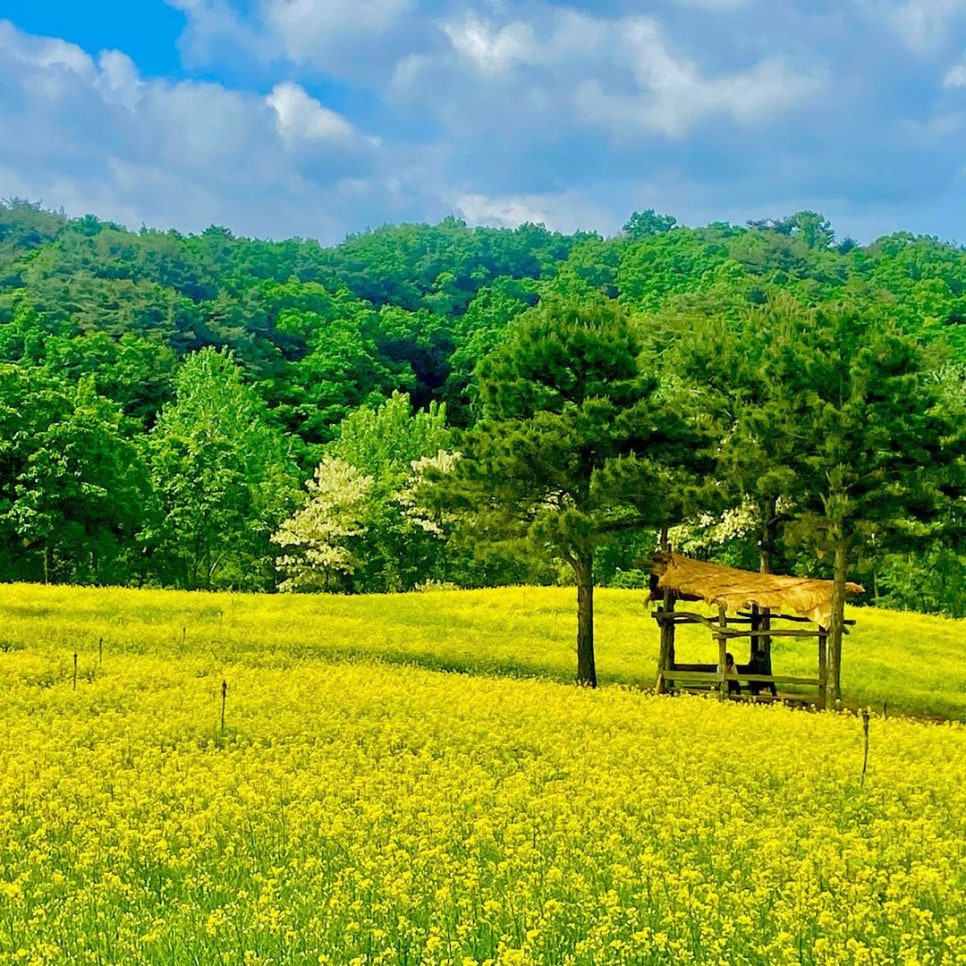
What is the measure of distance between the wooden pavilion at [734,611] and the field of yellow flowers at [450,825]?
460 cm

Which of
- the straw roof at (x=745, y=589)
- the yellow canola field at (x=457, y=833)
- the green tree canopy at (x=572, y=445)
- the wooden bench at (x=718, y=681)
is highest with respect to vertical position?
the green tree canopy at (x=572, y=445)

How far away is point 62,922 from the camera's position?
855 centimetres

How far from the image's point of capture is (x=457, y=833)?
37.1 ft

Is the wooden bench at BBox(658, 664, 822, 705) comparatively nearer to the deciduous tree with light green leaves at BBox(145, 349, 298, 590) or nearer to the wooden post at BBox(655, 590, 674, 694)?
the wooden post at BBox(655, 590, 674, 694)

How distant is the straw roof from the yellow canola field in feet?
21.7

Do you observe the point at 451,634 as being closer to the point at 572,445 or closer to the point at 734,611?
the point at 572,445

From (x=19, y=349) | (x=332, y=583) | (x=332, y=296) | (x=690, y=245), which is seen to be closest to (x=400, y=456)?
(x=332, y=583)

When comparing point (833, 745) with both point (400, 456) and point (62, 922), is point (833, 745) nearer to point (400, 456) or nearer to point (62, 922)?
point (62, 922)

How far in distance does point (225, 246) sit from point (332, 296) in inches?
852

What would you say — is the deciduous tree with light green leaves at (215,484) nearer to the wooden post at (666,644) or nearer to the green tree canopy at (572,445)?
the green tree canopy at (572,445)

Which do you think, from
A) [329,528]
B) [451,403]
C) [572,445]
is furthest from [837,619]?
[451,403]

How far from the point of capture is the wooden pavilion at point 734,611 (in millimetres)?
26891

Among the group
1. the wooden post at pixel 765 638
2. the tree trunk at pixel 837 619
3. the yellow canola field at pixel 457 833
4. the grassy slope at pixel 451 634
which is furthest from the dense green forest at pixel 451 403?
the yellow canola field at pixel 457 833

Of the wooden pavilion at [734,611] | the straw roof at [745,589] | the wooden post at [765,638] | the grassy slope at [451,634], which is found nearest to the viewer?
the straw roof at [745,589]
